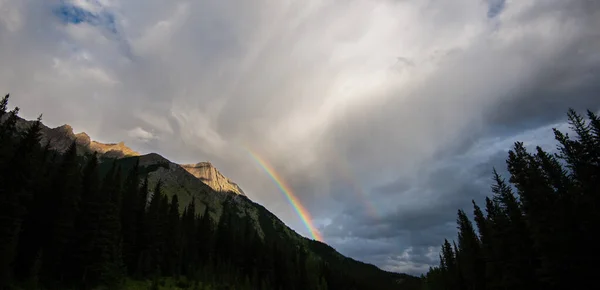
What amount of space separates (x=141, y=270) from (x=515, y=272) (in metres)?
63.5

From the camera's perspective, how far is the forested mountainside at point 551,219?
3503 centimetres

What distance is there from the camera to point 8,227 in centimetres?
3447

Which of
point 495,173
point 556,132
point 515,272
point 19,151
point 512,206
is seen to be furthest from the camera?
point 495,173

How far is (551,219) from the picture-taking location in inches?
1539

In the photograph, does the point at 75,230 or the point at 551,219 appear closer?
the point at 551,219

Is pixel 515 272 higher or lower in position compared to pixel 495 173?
lower

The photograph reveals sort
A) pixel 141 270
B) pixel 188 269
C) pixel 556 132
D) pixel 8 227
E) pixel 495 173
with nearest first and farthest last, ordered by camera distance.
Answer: pixel 8 227 → pixel 556 132 → pixel 495 173 → pixel 141 270 → pixel 188 269

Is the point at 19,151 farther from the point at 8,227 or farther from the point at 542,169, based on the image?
the point at 542,169

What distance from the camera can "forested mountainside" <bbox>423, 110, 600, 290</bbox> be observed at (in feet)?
115

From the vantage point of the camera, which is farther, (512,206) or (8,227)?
(512,206)

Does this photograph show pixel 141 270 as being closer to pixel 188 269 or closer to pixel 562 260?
pixel 188 269

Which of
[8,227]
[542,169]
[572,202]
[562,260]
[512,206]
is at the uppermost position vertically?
[542,169]

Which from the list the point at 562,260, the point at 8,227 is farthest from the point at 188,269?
the point at 562,260

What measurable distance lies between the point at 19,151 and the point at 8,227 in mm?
8592
